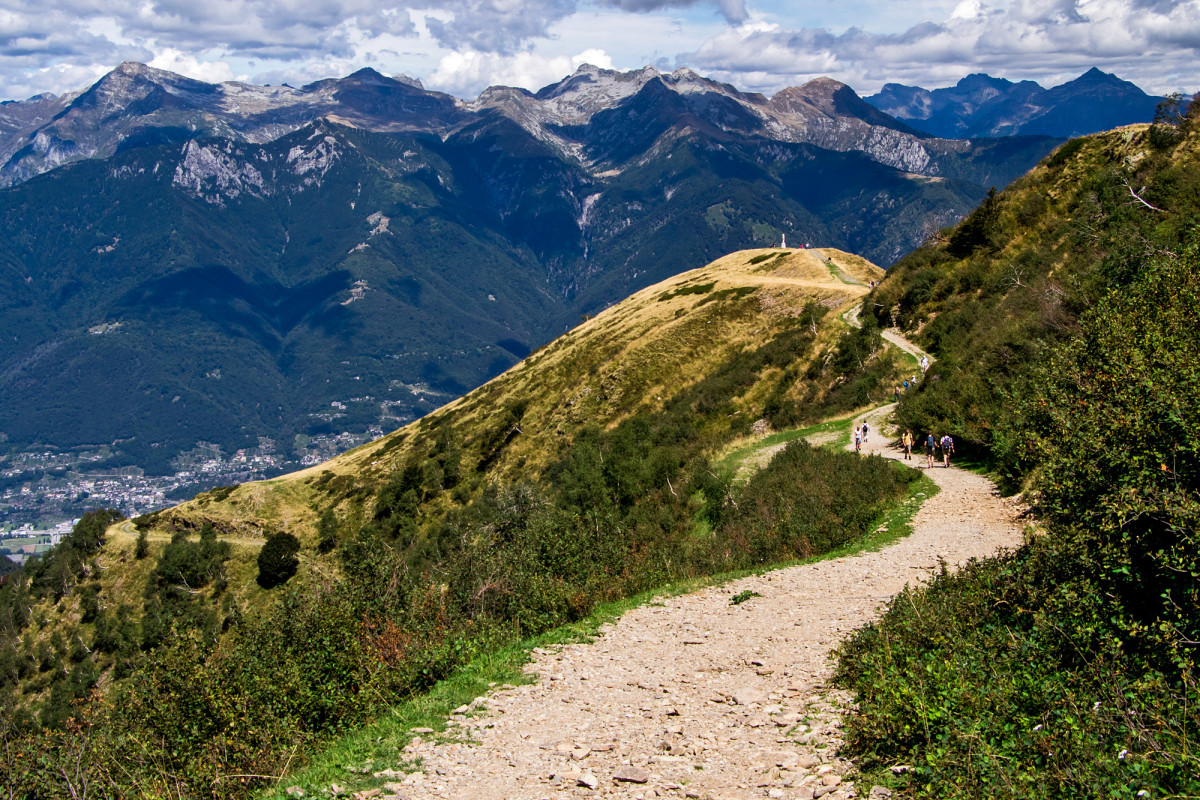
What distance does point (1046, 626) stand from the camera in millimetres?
9438

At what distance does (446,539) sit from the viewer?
53000 mm

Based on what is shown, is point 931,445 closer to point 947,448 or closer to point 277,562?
point 947,448

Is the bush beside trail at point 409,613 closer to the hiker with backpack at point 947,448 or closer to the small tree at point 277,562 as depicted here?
the hiker with backpack at point 947,448

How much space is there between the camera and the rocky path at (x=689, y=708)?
31.0 feet

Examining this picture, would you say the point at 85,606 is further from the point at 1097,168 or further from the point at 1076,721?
the point at 1097,168

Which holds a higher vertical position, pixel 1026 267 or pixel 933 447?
pixel 1026 267

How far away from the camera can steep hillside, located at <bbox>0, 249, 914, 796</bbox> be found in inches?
534

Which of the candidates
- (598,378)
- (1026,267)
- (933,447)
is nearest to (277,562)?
(598,378)

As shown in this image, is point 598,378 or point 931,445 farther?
point 598,378

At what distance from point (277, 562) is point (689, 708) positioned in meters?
60.4

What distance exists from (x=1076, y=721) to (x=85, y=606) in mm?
80626

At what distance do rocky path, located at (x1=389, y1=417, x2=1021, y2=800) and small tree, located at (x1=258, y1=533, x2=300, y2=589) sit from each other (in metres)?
54.5

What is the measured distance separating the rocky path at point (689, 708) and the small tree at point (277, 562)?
54.5 metres

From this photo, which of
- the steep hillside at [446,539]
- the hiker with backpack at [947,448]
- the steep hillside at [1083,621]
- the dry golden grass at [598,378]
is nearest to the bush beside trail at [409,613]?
the steep hillside at [446,539]
